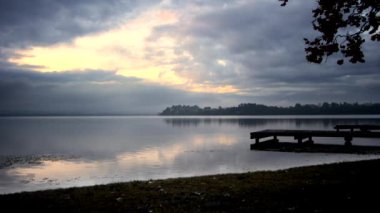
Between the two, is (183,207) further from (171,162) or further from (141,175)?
(171,162)

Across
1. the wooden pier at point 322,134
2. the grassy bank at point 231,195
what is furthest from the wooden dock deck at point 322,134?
the grassy bank at point 231,195

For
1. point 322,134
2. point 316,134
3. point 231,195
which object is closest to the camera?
point 231,195

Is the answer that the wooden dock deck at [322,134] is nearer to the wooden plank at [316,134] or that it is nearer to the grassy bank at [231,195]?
the wooden plank at [316,134]

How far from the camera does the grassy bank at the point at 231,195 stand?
11914 millimetres

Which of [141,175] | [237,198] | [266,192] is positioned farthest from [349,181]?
[141,175]

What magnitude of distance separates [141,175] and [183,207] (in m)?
16.7

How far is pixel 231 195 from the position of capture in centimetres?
1367

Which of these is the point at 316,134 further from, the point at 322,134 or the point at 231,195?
the point at 231,195

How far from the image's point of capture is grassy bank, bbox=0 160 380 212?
1191 centimetres

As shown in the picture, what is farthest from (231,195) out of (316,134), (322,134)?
(316,134)

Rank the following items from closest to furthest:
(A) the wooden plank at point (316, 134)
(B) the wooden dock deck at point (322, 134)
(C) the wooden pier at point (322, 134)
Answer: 1. (A) the wooden plank at point (316, 134)
2. (B) the wooden dock deck at point (322, 134)
3. (C) the wooden pier at point (322, 134)

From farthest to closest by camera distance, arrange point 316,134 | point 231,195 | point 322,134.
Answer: point 316,134
point 322,134
point 231,195

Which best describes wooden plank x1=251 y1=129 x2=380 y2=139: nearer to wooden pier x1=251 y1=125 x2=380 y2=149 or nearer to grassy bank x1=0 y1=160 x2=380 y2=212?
wooden pier x1=251 y1=125 x2=380 y2=149

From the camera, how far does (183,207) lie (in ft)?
40.3
